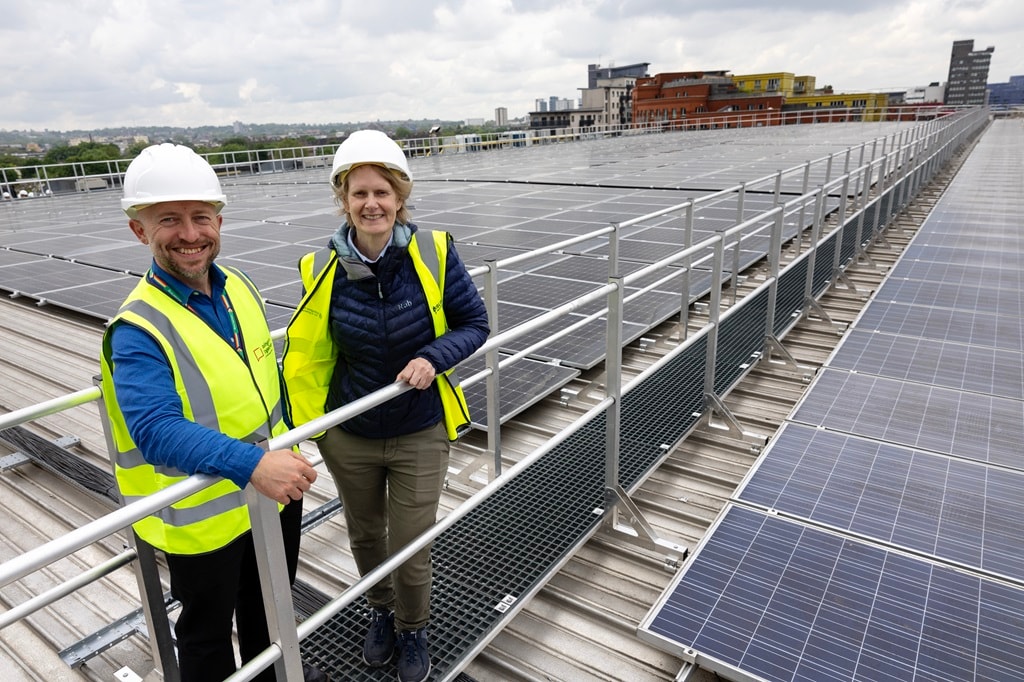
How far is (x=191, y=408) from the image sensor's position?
1861 mm

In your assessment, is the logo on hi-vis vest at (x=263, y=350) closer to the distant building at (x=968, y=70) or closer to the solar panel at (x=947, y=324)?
the solar panel at (x=947, y=324)

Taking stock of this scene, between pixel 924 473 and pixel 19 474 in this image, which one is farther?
pixel 19 474

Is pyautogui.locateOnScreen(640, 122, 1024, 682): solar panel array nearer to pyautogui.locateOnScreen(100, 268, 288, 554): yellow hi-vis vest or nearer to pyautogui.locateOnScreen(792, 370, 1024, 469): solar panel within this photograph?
pyautogui.locateOnScreen(792, 370, 1024, 469): solar panel

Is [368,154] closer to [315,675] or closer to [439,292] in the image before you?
[439,292]

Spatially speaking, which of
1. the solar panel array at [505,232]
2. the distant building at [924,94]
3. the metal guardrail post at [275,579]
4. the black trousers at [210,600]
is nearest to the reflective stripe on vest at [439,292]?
the black trousers at [210,600]

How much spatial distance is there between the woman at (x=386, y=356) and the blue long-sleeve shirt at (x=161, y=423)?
2.20 ft

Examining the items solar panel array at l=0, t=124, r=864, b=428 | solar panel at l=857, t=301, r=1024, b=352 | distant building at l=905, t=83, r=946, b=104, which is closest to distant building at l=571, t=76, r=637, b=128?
distant building at l=905, t=83, r=946, b=104

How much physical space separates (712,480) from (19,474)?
460cm

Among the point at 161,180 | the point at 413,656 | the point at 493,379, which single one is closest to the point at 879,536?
the point at 493,379

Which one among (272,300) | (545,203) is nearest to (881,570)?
(272,300)

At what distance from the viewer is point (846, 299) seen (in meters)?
7.84

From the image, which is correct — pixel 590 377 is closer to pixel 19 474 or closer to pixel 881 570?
pixel 881 570

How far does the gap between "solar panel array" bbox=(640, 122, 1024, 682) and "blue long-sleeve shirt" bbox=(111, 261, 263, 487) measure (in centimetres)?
202

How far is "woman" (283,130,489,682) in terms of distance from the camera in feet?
7.54
